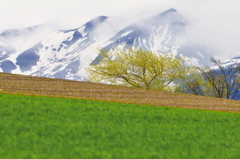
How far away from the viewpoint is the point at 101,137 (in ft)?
25.8

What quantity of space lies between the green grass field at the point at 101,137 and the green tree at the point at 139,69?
23.7 m

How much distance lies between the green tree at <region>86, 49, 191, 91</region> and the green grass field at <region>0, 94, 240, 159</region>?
23.7 meters

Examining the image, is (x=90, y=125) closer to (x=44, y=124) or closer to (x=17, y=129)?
(x=44, y=124)

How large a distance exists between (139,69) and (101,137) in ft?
94.8

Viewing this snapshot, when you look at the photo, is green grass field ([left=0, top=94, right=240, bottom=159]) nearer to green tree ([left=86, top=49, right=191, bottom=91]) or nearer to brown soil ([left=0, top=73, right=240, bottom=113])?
brown soil ([left=0, top=73, right=240, bottom=113])

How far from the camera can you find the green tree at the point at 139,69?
35656 mm

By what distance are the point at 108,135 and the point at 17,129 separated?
2.63 m

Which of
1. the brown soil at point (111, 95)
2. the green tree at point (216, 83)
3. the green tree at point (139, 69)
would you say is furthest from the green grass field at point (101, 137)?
the green tree at point (216, 83)

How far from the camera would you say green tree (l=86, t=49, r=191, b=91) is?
3566 centimetres

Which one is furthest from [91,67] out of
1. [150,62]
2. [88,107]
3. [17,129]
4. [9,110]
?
[17,129]

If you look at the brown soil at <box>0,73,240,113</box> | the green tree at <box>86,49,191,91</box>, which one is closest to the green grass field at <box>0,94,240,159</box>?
the brown soil at <box>0,73,240,113</box>

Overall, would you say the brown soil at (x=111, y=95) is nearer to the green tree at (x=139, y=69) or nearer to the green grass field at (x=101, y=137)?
the green grass field at (x=101, y=137)

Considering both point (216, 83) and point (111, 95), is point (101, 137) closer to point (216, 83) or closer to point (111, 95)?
point (111, 95)

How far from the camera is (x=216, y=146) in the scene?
316 inches
